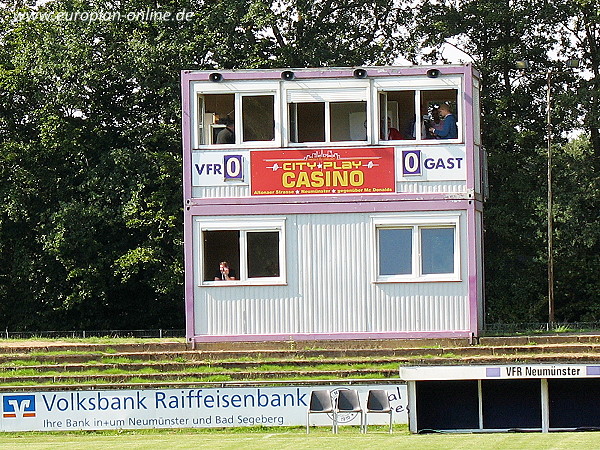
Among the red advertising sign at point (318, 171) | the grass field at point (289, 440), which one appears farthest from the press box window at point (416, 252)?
the grass field at point (289, 440)

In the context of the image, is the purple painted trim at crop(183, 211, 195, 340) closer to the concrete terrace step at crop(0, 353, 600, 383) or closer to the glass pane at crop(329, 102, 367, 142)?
the concrete terrace step at crop(0, 353, 600, 383)

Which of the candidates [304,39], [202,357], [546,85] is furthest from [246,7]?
[202,357]

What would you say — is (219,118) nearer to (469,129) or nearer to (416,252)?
(416,252)

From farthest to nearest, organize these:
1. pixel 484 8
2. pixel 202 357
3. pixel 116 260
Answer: pixel 484 8, pixel 116 260, pixel 202 357

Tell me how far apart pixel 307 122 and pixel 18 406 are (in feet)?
26.9

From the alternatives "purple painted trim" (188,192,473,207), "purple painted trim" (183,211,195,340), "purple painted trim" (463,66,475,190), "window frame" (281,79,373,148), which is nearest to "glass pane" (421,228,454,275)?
"purple painted trim" (188,192,473,207)

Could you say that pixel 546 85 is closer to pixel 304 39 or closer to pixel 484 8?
pixel 484 8

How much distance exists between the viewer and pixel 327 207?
76.7 ft

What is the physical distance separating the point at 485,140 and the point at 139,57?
1117 centimetres

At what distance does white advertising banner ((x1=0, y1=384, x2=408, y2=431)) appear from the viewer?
19422mm

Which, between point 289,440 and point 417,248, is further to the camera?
point 417,248

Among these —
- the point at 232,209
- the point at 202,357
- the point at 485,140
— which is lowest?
the point at 202,357

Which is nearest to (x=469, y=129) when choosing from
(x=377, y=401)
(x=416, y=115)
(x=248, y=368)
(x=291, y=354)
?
A: (x=416, y=115)

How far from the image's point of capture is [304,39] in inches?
1473
